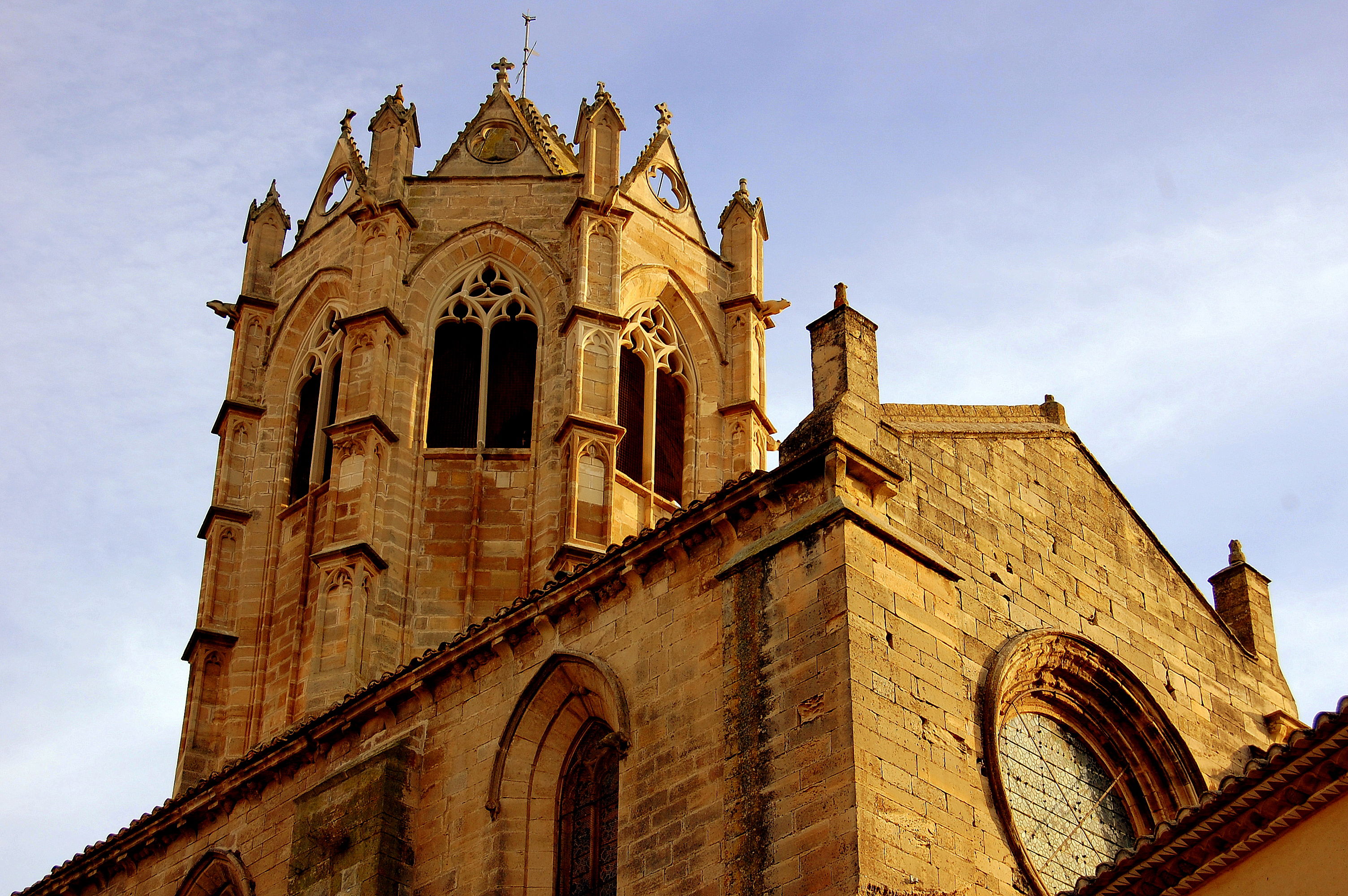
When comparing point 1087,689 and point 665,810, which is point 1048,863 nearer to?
point 1087,689

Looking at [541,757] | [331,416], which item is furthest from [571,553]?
[541,757]

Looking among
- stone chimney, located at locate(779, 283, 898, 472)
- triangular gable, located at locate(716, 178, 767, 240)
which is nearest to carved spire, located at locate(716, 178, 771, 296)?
triangular gable, located at locate(716, 178, 767, 240)

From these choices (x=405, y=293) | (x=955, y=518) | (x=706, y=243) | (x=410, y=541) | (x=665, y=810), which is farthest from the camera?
(x=706, y=243)

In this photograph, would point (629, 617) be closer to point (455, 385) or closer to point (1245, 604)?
point (1245, 604)

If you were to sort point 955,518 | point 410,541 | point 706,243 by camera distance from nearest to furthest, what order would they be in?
point 955,518, point 410,541, point 706,243

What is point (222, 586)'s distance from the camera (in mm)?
26484

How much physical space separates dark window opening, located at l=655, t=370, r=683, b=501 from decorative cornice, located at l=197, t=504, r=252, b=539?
5575mm

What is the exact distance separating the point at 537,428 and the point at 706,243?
200 inches

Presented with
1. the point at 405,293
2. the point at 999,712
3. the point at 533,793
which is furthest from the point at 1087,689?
the point at 405,293

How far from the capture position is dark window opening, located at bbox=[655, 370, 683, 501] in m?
27.2

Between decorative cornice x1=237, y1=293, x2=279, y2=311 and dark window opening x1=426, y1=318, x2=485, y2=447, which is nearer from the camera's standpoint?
dark window opening x1=426, y1=318, x2=485, y2=447

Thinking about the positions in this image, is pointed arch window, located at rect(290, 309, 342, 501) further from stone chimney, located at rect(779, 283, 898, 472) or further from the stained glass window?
the stained glass window

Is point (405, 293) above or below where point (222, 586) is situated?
→ above

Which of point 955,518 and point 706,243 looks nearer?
point 955,518
